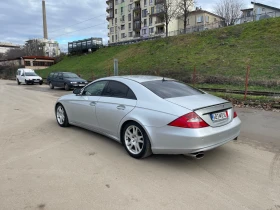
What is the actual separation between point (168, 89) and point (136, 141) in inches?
45.4

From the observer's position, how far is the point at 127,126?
4.23 m

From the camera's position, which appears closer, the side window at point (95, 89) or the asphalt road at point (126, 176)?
the asphalt road at point (126, 176)

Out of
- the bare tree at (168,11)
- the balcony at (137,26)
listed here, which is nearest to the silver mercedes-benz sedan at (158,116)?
the bare tree at (168,11)

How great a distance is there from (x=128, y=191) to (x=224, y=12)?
2085 inches

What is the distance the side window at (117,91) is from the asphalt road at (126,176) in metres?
1.06

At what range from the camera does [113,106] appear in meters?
4.48

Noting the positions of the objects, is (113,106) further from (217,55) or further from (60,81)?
(217,55)

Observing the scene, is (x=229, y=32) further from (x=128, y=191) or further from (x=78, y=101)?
(x=128, y=191)

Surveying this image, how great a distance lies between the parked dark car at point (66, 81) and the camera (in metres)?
17.8

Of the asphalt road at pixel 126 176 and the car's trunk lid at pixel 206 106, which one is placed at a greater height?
the car's trunk lid at pixel 206 106

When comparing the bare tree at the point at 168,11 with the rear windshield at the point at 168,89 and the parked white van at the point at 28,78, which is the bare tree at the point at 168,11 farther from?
the rear windshield at the point at 168,89

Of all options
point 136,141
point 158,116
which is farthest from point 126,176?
point 158,116

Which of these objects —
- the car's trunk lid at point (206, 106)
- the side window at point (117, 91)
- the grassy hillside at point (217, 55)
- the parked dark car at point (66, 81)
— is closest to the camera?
the car's trunk lid at point (206, 106)

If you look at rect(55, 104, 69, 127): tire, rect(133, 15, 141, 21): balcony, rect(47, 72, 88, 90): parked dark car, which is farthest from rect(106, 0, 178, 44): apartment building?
rect(55, 104, 69, 127): tire
